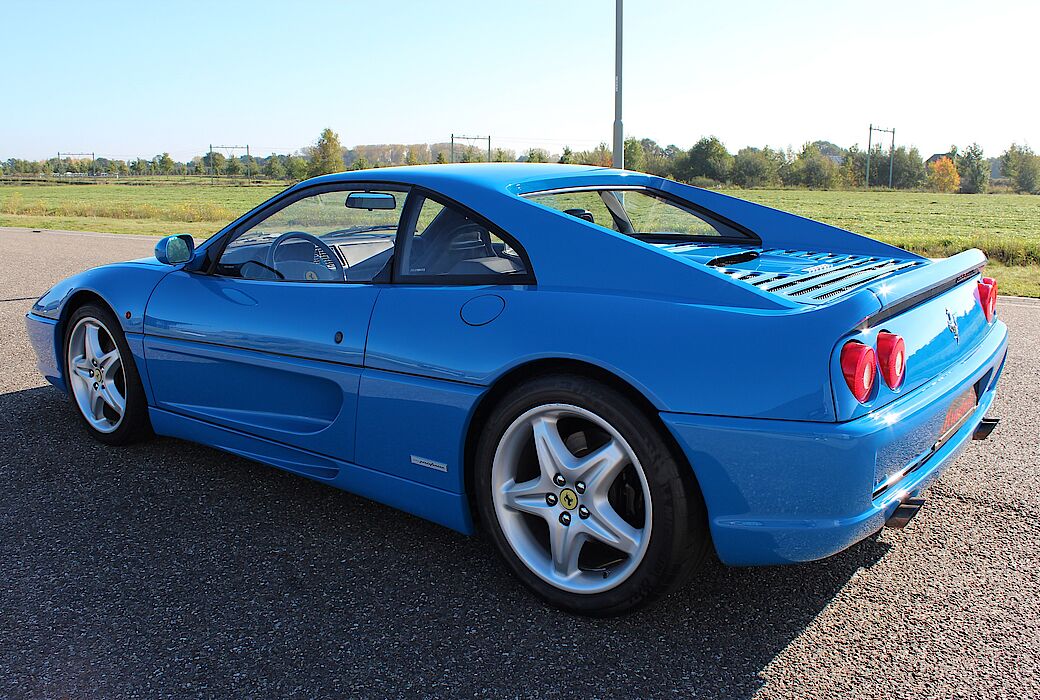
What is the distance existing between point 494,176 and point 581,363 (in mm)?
Answer: 957

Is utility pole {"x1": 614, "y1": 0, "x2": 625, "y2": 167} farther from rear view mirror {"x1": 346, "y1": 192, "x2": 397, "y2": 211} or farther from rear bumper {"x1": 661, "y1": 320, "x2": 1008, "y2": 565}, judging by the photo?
rear bumper {"x1": 661, "y1": 320, "x2": 1008, "y2": 565}

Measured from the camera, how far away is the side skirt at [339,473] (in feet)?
9.41

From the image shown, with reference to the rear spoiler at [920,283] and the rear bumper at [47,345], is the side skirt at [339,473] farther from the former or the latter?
the rear spoiler at [920,283]

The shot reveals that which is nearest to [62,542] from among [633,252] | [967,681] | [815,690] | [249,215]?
[249,215]

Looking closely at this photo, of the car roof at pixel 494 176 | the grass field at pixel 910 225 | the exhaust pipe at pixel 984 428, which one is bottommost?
the grass field at pixel 910 225

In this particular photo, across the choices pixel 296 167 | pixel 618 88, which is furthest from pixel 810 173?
pixel 618 88

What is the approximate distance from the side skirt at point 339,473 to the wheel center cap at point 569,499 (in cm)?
37

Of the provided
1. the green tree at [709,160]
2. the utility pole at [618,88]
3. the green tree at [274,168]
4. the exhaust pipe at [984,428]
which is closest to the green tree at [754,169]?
the green tree at [709,160]

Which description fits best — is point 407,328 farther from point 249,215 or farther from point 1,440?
point 1,440

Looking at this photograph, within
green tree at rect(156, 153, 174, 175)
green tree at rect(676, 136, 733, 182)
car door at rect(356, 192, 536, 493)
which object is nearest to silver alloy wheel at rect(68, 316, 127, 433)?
car door at rect(356, 192, 536, 493)

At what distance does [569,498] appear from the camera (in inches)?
103

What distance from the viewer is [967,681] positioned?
7.38 ft

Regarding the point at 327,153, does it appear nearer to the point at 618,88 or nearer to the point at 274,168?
the point at 274,168

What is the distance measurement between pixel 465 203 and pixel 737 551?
4.73ft
